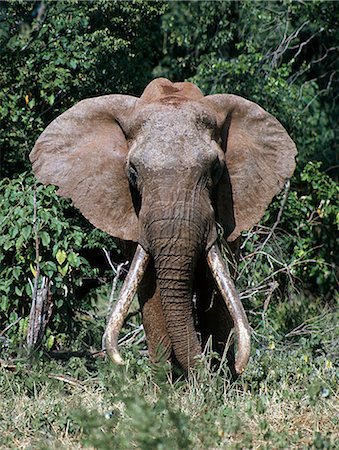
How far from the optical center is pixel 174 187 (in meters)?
6.00

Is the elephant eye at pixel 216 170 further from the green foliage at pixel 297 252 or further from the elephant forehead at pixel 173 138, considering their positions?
the green foliage at pixel 297 252

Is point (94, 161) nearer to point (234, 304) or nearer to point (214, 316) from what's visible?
point (214, 316)

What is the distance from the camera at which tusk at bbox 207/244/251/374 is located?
5.88 m

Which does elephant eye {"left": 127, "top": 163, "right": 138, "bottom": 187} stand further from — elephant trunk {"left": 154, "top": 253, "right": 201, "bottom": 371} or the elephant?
elephant trunk {"left": 154, "top": 253, "right": 201, "bottom": 371}

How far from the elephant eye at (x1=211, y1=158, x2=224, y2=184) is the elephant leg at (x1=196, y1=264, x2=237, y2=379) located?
23.9 inches

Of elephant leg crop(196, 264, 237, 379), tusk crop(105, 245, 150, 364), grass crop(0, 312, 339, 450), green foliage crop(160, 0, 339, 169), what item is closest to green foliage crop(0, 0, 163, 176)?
green foliage crop(160, 0, 339, 169)

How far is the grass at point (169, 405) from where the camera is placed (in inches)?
184

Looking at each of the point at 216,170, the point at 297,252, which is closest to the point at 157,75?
the point at 297,252

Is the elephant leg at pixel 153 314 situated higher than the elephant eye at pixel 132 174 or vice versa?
the elephant eye at pixel 132 174

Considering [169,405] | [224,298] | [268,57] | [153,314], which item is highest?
[169,405]

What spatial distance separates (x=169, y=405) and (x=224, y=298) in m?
1.15

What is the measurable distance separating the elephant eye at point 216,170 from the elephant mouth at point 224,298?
0.41m

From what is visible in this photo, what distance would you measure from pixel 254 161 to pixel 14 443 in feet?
7.97

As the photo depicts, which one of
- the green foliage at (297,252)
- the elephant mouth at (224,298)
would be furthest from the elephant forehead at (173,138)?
the green foliage at (297,252)
